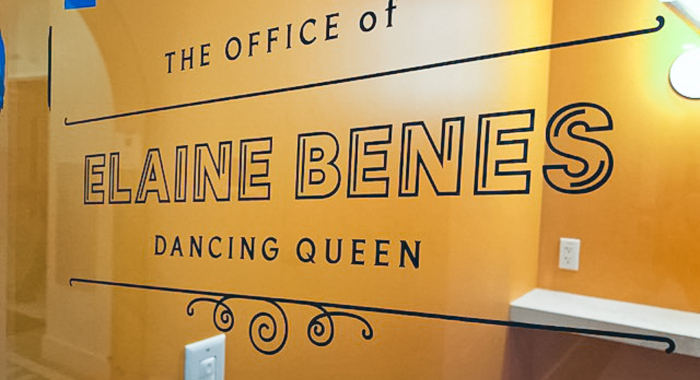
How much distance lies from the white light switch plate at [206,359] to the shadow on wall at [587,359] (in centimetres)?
63

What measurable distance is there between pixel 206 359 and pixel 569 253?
0.83 meters

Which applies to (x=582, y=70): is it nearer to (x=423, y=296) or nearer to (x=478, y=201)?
(x=478, y=201)

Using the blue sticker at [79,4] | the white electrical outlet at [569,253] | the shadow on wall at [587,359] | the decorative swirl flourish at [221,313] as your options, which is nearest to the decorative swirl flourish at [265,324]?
the decorative swirl flourish at [221,313]

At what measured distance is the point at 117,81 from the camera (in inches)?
38.4

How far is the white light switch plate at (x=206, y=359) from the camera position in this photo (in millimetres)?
907

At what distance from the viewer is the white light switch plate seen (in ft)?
2.97

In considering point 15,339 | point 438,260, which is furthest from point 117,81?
point 438,260

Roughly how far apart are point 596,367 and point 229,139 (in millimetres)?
950

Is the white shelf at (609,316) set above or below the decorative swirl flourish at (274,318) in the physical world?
above

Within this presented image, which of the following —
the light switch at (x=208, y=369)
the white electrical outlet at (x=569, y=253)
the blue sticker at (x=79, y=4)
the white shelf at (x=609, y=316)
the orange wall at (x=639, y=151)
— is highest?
the blue sticker at (x=79, y=4)

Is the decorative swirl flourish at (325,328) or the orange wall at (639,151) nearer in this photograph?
the orange wall at (639,151)

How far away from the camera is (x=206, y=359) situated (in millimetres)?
930

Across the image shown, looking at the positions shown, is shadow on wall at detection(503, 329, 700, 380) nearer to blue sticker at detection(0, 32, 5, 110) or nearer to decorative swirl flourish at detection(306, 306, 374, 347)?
decorative swirl flourish at detection(306, 306, 374, 347)

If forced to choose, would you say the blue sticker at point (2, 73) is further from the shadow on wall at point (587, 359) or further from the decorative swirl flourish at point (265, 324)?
the shadow on wall at point (587, 359)
